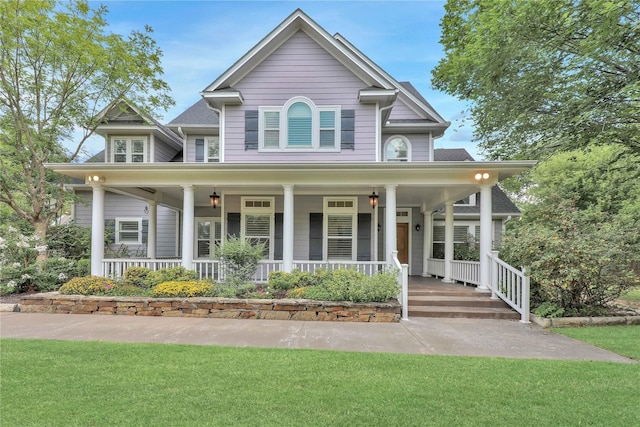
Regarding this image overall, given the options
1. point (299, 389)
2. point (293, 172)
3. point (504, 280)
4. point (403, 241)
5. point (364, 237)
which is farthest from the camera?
point (403, 241)

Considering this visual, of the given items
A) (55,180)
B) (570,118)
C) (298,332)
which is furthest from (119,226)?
(570,118)

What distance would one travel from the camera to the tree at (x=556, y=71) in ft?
27.5

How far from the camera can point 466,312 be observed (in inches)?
279

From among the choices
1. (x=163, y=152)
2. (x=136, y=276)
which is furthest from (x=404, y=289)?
(x=163, y=152)

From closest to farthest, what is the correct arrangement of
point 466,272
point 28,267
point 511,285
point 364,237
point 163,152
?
point 511,285 → point 28,267 → point 466,272 → point 364,237 → point 163,152

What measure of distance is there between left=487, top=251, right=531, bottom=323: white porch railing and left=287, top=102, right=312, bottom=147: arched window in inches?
228

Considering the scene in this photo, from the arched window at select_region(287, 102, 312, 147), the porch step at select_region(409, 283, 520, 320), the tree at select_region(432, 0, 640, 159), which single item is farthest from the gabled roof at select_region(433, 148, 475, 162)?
the porch step at select_region(409, 283, 520, 320)

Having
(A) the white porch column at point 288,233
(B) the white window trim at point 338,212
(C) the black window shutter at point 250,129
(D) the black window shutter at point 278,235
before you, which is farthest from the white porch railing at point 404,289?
(C) the black window shutter at point 250,129

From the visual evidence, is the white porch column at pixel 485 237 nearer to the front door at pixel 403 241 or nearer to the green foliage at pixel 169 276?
the front door at pixel 403 241

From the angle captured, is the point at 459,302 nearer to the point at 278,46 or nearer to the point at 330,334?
the point at 330,334

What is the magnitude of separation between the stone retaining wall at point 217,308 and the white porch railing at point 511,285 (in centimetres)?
248

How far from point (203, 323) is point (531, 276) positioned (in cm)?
645

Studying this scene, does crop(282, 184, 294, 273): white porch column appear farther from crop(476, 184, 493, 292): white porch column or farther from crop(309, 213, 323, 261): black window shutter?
crop(476, 184, 493, 292): white porch column

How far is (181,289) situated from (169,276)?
2.61ft
